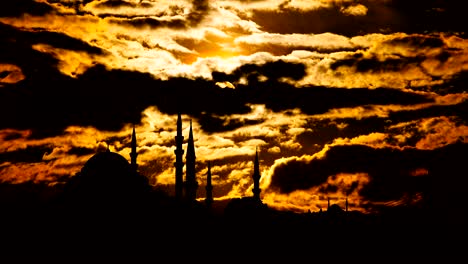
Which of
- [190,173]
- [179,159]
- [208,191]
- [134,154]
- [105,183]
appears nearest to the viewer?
[105,183]

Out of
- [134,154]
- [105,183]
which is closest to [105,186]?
[105,183]

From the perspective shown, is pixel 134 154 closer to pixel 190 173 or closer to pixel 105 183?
pixel 190 173

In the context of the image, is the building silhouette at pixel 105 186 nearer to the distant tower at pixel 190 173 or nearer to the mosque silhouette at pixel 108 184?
the mosque silhouette at pixel 108 184

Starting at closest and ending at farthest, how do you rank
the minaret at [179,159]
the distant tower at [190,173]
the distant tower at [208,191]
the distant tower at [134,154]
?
the minaret at [179,159] → the distant tower at [190,173] → the distant tower at [134,154] → the distant tower at [208,191]

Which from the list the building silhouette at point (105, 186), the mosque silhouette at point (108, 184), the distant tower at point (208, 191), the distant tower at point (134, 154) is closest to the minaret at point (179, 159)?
the mosque silhouette at point (108, 184)

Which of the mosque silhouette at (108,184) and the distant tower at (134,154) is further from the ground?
the distant tower at (134,154)

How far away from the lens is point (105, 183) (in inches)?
2060

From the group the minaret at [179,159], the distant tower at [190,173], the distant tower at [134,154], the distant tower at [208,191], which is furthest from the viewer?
the distant tower at [208,191]

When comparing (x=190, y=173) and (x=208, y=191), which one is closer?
(x=190, y=173)

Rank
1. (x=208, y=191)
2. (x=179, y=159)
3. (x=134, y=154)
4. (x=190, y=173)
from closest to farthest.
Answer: (x=179, y=159) → (x=190, y=173) → (x=134, y=154) → (x=208, y=191)

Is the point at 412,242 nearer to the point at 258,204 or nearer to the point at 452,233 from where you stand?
the point at 452,233

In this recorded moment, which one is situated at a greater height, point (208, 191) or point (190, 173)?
point (190, 173)

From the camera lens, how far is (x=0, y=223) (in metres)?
50.8

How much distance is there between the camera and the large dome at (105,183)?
5178 centimetres
